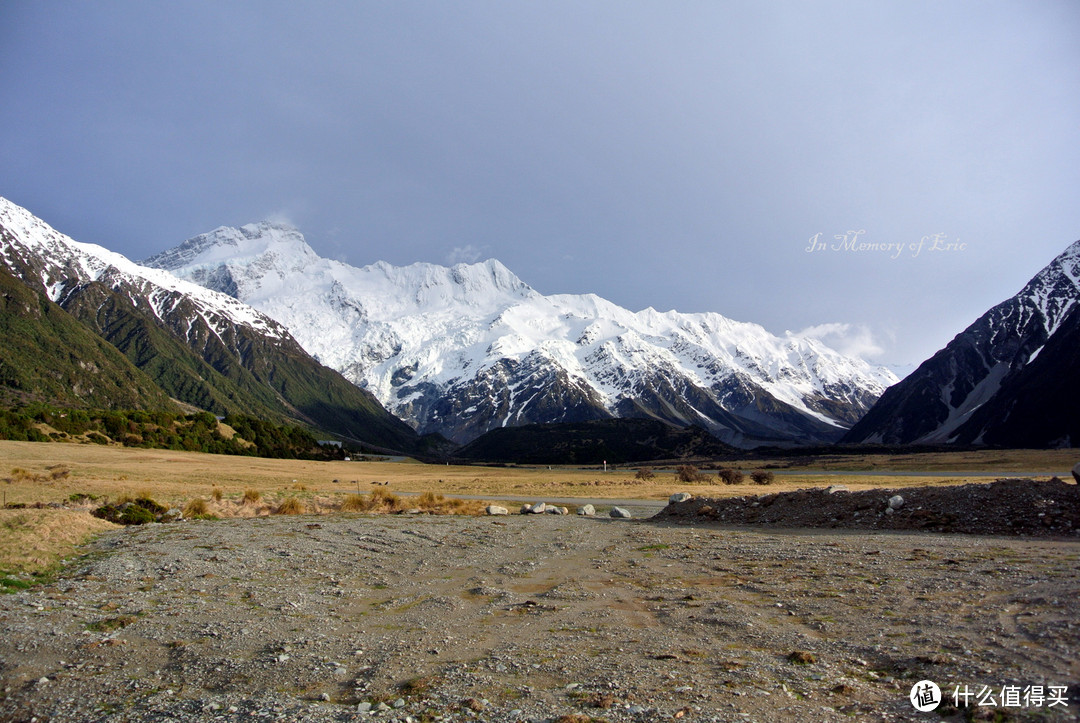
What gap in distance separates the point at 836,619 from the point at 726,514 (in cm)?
1863

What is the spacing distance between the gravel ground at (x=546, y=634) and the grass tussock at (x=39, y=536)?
4.20ft

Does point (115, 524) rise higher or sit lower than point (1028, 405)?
lower

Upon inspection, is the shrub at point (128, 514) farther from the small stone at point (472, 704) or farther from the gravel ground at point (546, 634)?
the small stone at point (472, 704)

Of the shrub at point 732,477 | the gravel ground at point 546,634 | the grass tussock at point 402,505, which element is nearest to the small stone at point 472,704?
the gravel ground at point 546,634

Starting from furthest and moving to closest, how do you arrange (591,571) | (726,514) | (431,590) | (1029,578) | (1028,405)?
(1028,405) < (726,514) < (591,571) < (431,590) < (1029,578)

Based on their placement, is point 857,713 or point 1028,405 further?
point 1028,405

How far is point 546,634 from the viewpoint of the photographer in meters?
10.6

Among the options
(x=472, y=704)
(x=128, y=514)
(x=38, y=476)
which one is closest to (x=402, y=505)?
(x=128, y=514)

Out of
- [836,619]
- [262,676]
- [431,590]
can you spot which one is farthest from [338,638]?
[836,619]

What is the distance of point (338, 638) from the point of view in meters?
10.4

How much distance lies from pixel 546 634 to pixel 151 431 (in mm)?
109569

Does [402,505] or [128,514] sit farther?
[402,505]

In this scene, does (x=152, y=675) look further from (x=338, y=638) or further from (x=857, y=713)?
(x=857, y=713)

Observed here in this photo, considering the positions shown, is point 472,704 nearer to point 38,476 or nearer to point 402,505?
point 402,505
